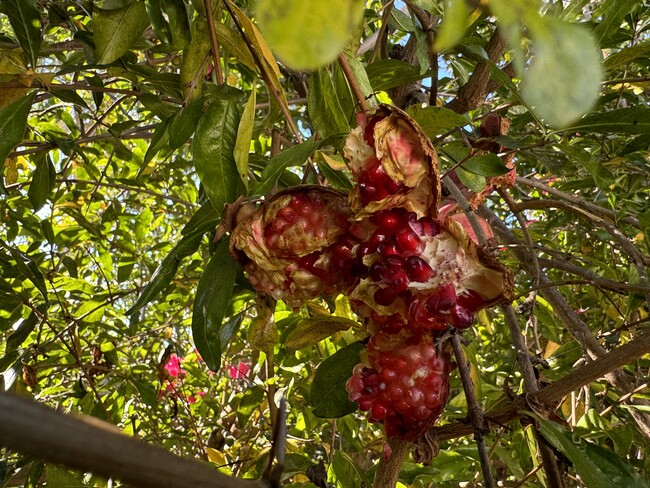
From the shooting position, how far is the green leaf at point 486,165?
0.69m

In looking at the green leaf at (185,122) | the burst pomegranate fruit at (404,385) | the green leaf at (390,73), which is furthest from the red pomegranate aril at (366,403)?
the green leaf at (390,73)

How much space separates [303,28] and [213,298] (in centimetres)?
51

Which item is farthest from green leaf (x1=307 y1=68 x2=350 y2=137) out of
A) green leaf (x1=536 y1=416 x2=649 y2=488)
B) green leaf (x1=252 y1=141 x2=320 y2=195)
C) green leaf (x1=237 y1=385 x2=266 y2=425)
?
green leaf (x1=237 y1=385 x2=266 y2=425)

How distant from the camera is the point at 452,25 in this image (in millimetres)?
222

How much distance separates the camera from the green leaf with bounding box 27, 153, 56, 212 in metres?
1.18

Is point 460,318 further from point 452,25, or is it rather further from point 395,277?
point 452,25

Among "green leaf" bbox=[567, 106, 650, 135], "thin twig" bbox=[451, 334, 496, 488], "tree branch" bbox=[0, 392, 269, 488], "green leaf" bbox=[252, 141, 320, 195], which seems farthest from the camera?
"green leaf" bbox=[567, 106, 650, 135]

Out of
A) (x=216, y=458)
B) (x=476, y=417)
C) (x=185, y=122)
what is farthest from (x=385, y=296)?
(x=216, y=458)

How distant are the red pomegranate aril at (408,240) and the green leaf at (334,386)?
0.22m

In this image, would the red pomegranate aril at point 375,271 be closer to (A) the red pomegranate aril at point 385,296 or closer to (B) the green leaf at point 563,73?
(A) the red pomegranate aril at point 385,296

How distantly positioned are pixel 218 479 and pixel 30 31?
89 cm

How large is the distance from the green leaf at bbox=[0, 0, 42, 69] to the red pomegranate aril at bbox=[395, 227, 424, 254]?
65cm

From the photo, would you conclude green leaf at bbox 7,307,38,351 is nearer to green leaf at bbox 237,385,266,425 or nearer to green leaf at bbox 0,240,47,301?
green leaf at bbox 0,240,47,301

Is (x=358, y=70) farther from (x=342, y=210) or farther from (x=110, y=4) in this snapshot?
(x=110, y=4)
